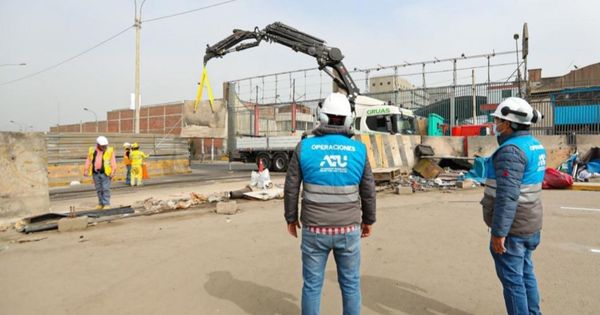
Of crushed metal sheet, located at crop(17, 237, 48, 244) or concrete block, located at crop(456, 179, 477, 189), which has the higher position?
concrete block, located at crop(456, 179, 477, 189)

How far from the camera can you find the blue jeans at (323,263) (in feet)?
8.52

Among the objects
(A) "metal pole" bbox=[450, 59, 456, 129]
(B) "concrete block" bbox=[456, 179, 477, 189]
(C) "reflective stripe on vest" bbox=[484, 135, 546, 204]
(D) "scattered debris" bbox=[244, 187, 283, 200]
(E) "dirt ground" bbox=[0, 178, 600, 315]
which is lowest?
(E) "dirt ground" bbox=[0, 178, 600, 315]

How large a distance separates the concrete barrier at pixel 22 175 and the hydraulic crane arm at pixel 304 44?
9.15 m

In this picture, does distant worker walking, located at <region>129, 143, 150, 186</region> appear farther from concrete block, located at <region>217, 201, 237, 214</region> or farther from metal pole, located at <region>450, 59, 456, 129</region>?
metal pole, located at <region>450, 59, 456, 129</region>

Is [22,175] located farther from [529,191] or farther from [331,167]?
[529,191]

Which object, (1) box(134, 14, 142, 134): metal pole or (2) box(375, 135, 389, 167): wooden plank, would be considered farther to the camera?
(1) box(134, 14, 142, 134): metal pole

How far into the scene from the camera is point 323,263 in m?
2.66

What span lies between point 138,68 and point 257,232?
17.3 meters

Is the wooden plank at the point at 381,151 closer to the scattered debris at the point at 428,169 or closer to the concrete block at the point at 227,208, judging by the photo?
the scattered debris at the point at 428,169

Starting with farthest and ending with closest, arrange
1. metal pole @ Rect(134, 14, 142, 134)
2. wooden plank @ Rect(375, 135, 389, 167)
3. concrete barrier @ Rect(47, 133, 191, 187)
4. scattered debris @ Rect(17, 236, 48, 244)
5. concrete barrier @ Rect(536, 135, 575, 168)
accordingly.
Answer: metal pole @ Rect(134, 14, 142, 134) < concrete barrier @ Rect(47, 133, 191, 187) < concrete barrier @ Rect(536, 135, 575, 168) < wooden plank @ Rect(375, 135, 389, 167) < scattered debris @ Rect(17, 236, 48, 244)

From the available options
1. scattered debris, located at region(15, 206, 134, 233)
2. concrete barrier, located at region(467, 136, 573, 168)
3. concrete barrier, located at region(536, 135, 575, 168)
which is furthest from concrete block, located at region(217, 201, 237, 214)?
concrete barrier, located at region(536, 135, 575, 168)

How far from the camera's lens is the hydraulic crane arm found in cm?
1432

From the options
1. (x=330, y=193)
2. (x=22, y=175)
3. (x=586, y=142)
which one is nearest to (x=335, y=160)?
(x=330, y=193)

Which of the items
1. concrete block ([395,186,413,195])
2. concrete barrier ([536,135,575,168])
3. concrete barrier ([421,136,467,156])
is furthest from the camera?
concrete barrier ([421,136,467,156])
